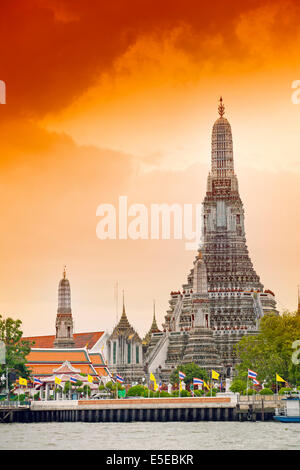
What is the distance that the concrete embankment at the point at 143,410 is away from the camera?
9912 centimetres

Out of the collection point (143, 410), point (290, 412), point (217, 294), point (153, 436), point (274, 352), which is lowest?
point (153, 436)

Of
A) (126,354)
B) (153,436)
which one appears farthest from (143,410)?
(126,354)

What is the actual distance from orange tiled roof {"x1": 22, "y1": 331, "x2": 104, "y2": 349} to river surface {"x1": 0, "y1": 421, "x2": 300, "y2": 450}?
2216 inches

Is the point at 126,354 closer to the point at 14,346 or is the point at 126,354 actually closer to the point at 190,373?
the point at 190,373


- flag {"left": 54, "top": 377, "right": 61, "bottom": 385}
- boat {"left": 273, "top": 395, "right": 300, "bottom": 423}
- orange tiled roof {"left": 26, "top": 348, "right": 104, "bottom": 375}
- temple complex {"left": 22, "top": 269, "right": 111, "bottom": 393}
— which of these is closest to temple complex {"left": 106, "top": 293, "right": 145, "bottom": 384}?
temple complex {"left": 22, "top": 269, "right": 111, "bottom": 393}

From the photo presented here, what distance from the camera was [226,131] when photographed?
152m

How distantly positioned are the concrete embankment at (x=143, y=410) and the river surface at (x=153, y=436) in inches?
91.0

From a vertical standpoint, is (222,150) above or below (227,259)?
above

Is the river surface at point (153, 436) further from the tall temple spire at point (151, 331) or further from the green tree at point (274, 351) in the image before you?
the tall temple spire at point (151, 331)

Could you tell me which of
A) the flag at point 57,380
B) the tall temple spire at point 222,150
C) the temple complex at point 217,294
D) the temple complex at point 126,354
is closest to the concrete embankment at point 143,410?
the flag at point 57,380

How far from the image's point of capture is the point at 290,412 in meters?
94.9

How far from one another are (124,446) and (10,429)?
69.4 ft

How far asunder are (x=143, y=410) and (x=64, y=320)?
4766 cm
